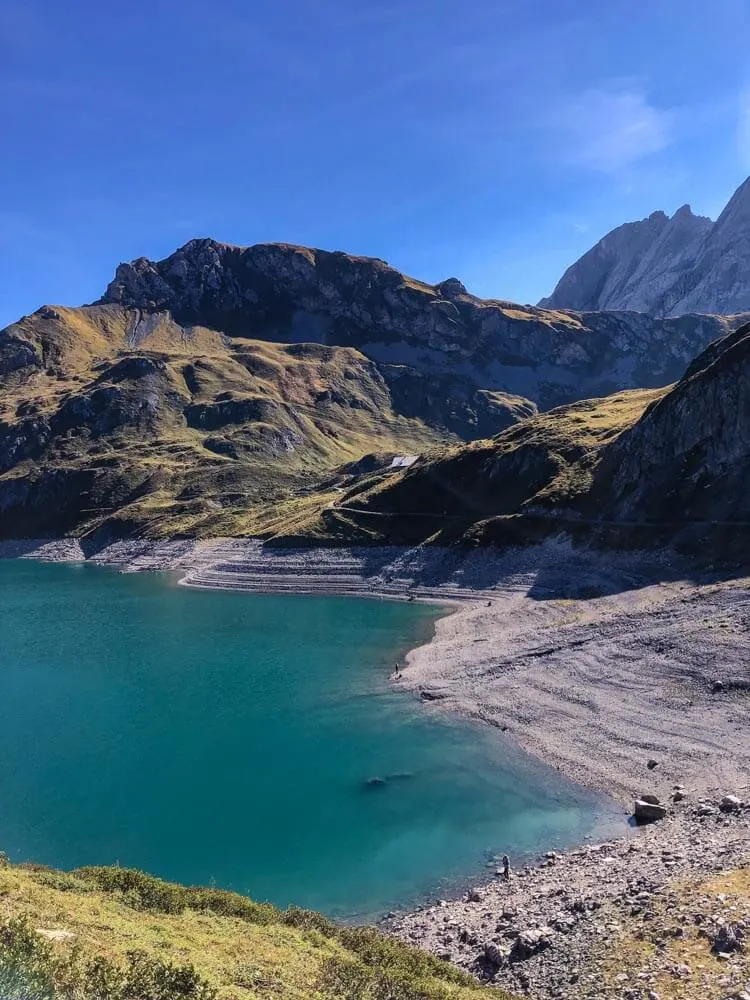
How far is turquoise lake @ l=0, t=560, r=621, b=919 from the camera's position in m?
35.4

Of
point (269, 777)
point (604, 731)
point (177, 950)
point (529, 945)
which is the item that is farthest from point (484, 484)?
point (177, 950)

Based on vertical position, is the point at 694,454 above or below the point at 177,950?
above

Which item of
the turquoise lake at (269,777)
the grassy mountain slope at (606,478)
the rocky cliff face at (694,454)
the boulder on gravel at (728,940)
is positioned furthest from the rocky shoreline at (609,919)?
the rocky cliff face at (694,454)

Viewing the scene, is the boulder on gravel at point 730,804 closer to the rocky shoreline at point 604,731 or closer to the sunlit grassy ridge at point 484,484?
the rocky shoreline at point 604,731

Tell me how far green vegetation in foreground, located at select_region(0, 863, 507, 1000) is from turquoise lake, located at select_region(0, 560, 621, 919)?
878cm

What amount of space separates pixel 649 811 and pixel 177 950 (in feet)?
90.6

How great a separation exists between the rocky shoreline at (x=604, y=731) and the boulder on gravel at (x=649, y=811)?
0.55ft

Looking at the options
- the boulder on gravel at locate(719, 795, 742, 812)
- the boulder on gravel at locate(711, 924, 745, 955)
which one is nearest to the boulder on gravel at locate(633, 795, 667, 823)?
the boulder on gravel at locate(719, 795, 742, 812)

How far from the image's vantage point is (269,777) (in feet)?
150

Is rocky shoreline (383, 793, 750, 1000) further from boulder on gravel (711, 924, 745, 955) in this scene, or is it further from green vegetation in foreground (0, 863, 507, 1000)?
green vegetation in foreground (0, 863, 507, 1000)

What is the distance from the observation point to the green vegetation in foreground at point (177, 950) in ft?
46.8

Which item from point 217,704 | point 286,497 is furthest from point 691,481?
point 286,497

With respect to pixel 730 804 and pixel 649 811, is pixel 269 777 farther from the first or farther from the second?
pixel 730 804

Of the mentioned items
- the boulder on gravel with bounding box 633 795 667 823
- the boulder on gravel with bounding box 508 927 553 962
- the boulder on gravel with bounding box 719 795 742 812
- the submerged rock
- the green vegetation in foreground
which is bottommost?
the submerged rock
